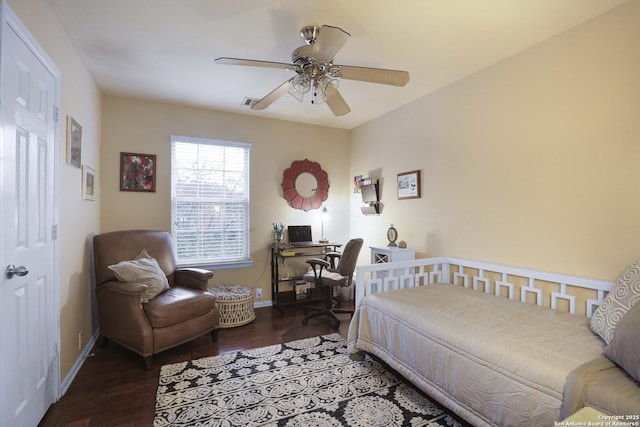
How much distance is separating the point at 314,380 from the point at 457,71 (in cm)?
296

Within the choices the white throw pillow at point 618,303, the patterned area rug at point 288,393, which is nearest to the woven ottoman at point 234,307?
the patterned area rug at point 288,393

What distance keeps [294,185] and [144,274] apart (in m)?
2.23

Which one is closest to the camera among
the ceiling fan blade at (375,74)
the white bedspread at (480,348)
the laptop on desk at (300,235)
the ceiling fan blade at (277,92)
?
the white bedspread at (480,348)

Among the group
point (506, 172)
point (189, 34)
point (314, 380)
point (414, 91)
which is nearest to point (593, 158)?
point (506, 172)

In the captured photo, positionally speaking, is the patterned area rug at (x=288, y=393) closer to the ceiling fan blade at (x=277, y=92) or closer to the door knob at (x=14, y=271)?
the door knob at (x=14, y=271)

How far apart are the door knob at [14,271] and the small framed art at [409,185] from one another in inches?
130

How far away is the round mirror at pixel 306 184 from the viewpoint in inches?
171

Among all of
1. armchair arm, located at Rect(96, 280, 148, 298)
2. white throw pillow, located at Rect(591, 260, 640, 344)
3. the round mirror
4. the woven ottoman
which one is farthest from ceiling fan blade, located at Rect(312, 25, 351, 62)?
the woven ottoman

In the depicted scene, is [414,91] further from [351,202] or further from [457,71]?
[351,202]

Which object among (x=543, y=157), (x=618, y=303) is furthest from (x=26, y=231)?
(x=543, y=157)

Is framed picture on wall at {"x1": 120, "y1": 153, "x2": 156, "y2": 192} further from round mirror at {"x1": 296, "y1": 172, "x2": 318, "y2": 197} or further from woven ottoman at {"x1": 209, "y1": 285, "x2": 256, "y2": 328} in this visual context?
round mirror at {"x1": 296, "y1": 172, "x2": 318, "y2": 197}

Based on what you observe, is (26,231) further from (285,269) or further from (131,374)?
(285,269)

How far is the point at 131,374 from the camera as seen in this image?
2338 millimetres

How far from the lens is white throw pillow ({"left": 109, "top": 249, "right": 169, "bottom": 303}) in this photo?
2.59 metres
